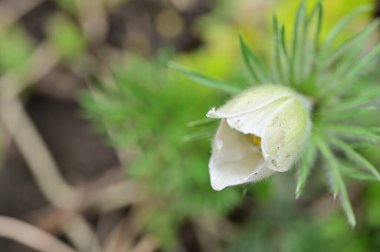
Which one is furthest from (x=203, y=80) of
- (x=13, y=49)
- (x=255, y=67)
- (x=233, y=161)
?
(x=13, y=49)

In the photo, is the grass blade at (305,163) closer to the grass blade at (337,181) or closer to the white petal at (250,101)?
the grass blade at (337,181)

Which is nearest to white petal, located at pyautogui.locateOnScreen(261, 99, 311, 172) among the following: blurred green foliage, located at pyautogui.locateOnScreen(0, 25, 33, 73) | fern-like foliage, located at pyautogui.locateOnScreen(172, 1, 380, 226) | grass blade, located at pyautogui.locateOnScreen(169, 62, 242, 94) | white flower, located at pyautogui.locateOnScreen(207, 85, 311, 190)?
white flower, located at pyautogui.locateOnScreen(207, 85, 311, 190)

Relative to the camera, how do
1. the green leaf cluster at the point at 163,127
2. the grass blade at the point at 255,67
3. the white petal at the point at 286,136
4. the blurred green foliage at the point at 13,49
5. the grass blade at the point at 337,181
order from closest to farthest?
the white petal at the point at 286,136 < the grass blade at the point at 337,181 < the grass blade at the point at 255,67 < the green leaf cluster at the point at 163,127 < the blurred green foliage at the point at 13,49

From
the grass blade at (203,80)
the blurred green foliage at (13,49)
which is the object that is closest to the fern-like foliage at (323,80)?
the grass blade at (203,80)

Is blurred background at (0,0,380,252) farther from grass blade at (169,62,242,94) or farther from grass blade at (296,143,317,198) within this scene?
grass blade at (296,143,317,198)

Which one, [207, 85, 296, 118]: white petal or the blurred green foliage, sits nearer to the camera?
[207, 85, 296, 118]: white petal
